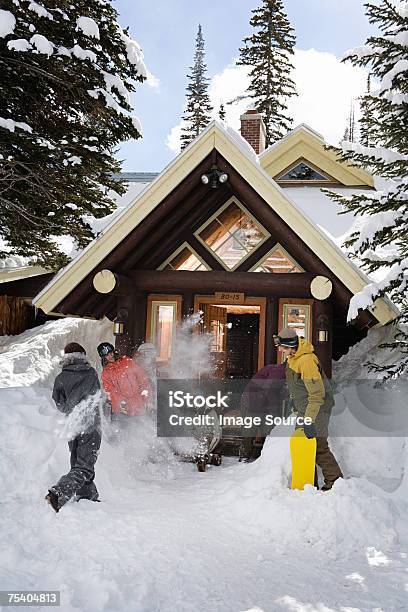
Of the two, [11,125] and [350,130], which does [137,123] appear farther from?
[350,130]

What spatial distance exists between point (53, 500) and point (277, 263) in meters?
5.95

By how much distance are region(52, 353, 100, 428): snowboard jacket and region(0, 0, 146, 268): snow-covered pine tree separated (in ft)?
16.0

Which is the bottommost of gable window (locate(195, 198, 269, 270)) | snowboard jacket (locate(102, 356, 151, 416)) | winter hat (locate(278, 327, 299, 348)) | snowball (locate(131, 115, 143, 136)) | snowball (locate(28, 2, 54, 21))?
snowboard jacket (locate(102, 356, 151, 416))

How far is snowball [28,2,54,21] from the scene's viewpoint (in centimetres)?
827

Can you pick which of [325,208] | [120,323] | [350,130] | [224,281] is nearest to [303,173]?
[325,208]

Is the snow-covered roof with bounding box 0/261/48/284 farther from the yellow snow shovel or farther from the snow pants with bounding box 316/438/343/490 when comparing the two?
the snow pants with bounding box 316/438/343/490

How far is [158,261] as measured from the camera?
9.96 metres

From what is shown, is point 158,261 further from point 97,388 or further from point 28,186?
point 97,388

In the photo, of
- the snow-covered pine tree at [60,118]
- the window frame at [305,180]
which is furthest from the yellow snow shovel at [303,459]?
the window frame at [305,180]

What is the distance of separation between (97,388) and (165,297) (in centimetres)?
449

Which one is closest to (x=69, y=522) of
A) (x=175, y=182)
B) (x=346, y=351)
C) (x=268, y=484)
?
(x=268, y=484)

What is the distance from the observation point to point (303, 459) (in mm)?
6082

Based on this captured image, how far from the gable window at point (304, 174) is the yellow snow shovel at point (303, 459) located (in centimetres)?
1083

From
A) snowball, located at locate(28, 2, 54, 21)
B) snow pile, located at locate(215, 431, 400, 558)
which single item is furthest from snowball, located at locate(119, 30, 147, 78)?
snow pile, located at locate(215, 431, 400, 558)
